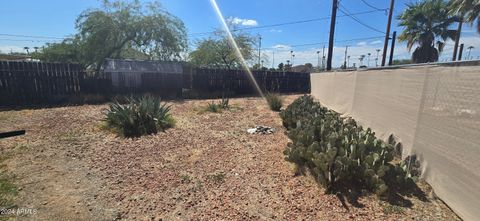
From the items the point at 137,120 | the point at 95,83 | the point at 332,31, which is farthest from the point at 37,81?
the point at 332,31

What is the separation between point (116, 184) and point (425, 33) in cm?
1930

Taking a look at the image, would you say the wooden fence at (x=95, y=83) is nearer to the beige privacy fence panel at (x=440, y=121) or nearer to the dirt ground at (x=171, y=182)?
the dirt ground at (x=171, y=182)

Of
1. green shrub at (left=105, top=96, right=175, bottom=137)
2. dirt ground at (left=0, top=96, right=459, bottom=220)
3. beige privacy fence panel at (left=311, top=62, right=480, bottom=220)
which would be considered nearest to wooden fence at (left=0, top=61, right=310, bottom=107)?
dirt ground at (left=0, top=96, right=459, bottom=220)

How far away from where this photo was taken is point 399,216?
7.82 feet

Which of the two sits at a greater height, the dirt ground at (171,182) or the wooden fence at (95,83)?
the wooden fence at (95,83)

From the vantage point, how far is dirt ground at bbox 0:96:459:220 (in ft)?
8.10

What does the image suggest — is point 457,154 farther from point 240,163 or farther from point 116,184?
point 116,184

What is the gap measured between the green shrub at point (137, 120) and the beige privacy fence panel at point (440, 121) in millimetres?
4452

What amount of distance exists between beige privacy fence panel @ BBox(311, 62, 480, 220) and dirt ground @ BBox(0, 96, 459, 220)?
282 millimetres

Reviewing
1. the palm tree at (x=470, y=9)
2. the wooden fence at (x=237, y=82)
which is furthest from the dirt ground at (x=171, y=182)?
the palm tree at (x=470, y=9)

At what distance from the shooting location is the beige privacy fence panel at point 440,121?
227 cm

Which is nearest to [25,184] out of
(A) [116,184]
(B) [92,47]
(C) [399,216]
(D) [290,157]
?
(A) [116,184]

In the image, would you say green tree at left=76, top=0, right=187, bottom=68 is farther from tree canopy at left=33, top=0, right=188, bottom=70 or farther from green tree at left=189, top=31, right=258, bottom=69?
green tree at left=189, top=31, right=258, bottom=69

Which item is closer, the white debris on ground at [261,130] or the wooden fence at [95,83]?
the white debris on ground at [261,130]
